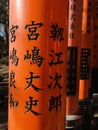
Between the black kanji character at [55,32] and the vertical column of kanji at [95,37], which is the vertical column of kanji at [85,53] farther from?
the black kanji character at [55,32]

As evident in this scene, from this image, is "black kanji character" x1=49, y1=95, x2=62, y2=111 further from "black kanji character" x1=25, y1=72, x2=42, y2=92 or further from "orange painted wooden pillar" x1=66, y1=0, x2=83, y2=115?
"orange painted wooden pillar" x1=66, y1=0, x2=83, y2=115

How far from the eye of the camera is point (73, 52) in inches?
212

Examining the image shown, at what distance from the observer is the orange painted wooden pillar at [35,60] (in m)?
2.42

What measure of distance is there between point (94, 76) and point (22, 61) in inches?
313

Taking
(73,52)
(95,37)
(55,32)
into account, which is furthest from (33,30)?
(95,37)

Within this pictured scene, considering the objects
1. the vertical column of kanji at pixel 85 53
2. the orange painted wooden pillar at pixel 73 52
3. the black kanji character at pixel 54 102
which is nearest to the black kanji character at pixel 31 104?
the black kanji character at pixel 54 102

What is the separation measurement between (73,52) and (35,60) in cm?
299

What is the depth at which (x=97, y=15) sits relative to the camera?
29.9ft

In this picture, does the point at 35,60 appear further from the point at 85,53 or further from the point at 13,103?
the point at 85,53

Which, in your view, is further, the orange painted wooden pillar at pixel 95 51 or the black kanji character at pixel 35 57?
the orange painted wooden pillar at pixel 95 51

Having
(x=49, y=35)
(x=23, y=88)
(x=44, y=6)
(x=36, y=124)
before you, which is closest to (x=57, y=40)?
(x=49, y=35)

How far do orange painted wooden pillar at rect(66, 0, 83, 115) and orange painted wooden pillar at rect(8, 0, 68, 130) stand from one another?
9.17ft

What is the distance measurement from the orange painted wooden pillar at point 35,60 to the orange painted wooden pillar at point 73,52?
279 centimetres

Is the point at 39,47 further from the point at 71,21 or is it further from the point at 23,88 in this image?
the point at 71,21
